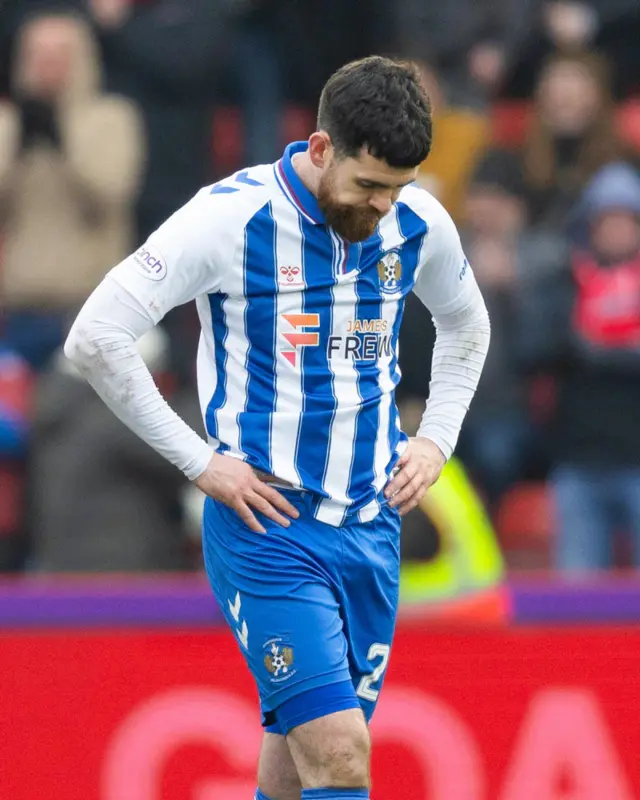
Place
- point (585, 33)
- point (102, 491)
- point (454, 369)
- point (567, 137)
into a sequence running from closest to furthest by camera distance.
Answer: point (454, 369) → point (102, 491) → point (567, 137) → point (585, 33)

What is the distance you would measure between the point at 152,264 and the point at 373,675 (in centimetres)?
128

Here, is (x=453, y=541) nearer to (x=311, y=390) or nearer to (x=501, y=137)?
(x=311, y=390)

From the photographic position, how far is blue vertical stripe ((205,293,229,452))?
406 centimetres

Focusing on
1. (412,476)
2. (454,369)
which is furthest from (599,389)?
(412,476)

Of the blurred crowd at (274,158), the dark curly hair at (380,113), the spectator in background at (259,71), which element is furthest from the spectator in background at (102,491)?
the dark curly hair at (380,113)

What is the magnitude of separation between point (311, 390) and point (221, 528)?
0.45 meters

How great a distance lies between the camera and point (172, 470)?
6941 mm

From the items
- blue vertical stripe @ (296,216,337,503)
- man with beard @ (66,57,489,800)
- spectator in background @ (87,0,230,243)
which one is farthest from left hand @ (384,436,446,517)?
spectator in background @ (87,0,230,243)

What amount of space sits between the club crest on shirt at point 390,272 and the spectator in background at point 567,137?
159 inches

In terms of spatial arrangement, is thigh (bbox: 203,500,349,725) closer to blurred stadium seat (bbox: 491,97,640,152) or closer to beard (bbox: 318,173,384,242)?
beard (bbox: 318,173,384,242)

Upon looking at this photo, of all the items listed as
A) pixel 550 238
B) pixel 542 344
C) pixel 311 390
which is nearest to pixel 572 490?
pixel 542 344

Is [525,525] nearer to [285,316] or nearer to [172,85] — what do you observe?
[172,85]

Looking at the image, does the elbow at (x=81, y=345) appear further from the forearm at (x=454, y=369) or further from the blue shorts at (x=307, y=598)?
the forearm at (x=454, y=369)

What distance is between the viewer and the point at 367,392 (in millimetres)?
4141
